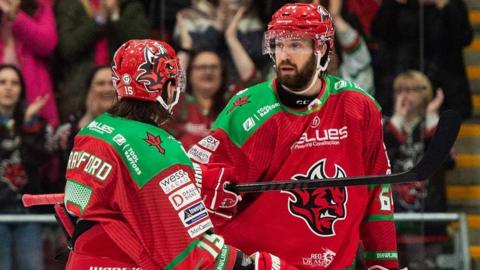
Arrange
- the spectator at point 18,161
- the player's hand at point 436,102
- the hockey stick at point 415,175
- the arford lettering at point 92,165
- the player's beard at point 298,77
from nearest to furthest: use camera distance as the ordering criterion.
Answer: the arford lettering at point 92,165 → the hockey stick at point 415,175 → the player's beard at point 298,77 → the spectator at point 18,161 → the player's hand at point 436,102

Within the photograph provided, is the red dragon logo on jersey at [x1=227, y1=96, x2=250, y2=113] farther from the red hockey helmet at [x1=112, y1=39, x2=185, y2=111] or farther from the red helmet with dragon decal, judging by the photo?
the red hockey helmet at [x1=112, y1=39, x2=185, y2=111]

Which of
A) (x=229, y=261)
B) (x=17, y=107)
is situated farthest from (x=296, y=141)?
(x=17, y=107)

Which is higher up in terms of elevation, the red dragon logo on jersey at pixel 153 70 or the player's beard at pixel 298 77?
the red dragon logo on jersey at pixel 153 70

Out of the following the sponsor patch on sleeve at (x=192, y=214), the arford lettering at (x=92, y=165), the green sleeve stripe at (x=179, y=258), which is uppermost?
the arford lettering at (x=92, y=165)

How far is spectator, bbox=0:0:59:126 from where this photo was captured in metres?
4.78

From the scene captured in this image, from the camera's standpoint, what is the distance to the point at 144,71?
291 cm

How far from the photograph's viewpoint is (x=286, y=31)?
11.0 feet

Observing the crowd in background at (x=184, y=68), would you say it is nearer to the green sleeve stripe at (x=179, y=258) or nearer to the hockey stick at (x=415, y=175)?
the hockey stick at (x=415, y=175)

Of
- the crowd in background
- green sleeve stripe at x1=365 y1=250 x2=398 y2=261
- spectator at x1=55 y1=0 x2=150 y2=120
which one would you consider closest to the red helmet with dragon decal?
green sleeve stripe at x1=365 y1=250 x2=398 y2=261

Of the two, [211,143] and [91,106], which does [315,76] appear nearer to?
[211,143]

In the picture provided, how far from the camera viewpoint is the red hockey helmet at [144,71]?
289 centimetres

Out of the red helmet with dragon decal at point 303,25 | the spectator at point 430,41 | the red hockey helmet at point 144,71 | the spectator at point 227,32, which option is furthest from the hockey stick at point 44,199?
the spectator at point 430,41

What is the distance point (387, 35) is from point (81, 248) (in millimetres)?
2338

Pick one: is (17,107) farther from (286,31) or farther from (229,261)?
(229,261)
